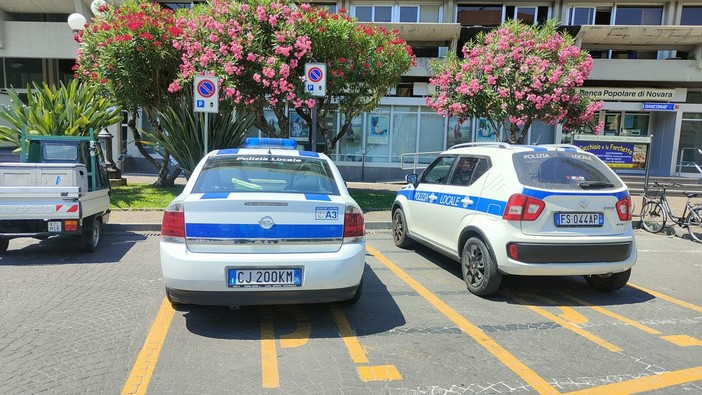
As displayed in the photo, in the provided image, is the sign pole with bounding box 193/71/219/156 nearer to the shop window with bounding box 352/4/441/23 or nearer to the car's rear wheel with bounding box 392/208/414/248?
the car's rear wheel with bounding box 392/208/414/248

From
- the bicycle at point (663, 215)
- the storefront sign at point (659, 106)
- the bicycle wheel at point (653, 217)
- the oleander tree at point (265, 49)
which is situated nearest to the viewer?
the bicycle at point (663, 215)

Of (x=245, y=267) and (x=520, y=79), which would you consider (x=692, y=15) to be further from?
(x=245, y=267)

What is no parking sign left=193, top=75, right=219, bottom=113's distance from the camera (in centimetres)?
900

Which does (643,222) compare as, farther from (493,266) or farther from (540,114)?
(493,266)

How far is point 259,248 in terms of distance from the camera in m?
3.78

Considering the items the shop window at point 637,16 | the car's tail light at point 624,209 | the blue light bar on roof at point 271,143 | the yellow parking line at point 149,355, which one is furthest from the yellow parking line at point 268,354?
the shop window at point 637,16

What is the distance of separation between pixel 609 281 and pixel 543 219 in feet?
4.81

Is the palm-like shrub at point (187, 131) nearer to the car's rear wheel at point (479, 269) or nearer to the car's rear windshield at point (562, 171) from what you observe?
the car's rear wheel at point (479, 269)

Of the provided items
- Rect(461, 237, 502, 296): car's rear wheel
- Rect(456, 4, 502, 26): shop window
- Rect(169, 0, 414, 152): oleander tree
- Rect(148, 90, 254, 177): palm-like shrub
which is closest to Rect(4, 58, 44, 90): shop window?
Rect(148, 90, 254, 177): palm-like shrub

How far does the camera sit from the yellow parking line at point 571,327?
12.7 feet

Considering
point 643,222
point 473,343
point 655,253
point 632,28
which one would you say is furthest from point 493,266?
point 632,28

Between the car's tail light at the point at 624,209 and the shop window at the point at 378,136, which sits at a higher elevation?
the shop window at the point at 378,136

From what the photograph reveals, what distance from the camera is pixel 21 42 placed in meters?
18.5

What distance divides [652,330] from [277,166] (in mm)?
3897
